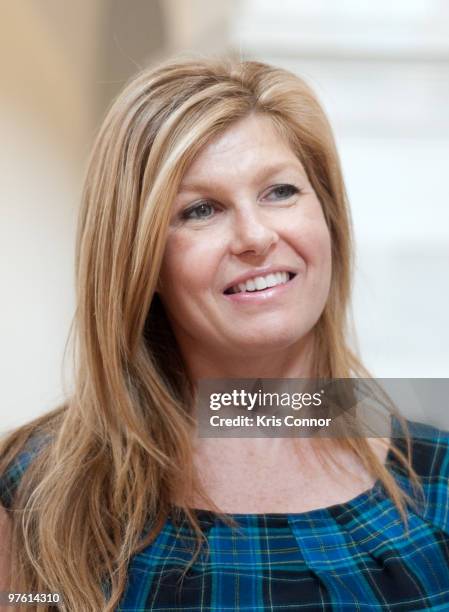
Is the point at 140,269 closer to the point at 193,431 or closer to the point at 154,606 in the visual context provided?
the point at 193,431

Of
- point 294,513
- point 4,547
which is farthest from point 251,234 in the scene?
point 4,547

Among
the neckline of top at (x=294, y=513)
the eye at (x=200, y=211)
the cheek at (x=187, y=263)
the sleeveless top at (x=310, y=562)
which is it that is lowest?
the sleeveless top at (x=310, y=562)

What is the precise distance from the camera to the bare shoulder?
628mm

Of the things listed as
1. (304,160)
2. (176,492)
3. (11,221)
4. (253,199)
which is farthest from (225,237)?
(11,221)

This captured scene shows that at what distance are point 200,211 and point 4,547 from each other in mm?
395

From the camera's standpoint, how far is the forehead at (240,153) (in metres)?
0.60

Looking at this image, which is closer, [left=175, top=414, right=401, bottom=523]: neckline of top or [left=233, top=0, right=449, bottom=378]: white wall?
[left=175, top=414, right=401, bottom=523]: neckline of top

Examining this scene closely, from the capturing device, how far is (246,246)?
0.59 m

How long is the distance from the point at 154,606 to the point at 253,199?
388 millimetres

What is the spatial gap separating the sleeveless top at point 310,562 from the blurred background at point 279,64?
0.18 meters

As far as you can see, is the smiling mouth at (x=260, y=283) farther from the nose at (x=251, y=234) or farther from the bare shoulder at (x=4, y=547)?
the bare shoulder at (x=4, y=547)

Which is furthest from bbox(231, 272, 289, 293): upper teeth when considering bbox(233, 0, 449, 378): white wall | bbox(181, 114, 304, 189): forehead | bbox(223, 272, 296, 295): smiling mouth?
bbox(233, 0, 449, 378): white wall

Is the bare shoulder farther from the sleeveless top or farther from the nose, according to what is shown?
the nose

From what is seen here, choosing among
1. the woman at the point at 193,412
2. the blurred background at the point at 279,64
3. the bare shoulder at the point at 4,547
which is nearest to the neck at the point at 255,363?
the woman at the point at 193,412
